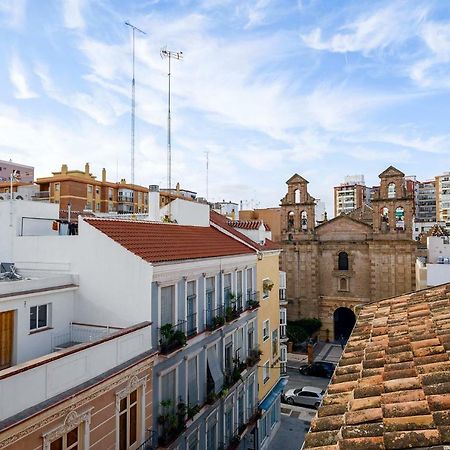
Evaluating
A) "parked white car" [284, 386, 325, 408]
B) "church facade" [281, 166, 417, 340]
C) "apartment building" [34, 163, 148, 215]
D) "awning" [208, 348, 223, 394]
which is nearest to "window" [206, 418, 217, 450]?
"awning" [208, 348, 223, 394]

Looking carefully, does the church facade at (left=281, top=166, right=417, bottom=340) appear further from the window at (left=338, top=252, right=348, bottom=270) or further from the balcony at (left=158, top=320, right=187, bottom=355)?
the balcony at (left=158, top=320, right=187, bottom=355)

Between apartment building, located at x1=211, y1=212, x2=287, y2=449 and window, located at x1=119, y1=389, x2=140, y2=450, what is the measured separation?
11.9 m

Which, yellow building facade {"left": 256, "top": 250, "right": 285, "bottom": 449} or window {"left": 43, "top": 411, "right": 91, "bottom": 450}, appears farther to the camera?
yellow building facade {"left": 256, "top": 250, "right": 285, "bottom": 449}

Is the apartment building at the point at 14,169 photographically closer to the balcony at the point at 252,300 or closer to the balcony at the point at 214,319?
the balcony at the point at 252,300

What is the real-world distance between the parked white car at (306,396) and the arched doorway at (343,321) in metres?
16.7

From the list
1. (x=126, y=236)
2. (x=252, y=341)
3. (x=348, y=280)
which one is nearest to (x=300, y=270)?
(x=348, y=280)

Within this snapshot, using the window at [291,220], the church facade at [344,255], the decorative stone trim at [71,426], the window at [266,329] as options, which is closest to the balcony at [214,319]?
the decorative stone trim at [71,426]

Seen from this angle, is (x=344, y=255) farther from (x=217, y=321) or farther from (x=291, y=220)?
(x=217, y=321)

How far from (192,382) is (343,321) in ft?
119

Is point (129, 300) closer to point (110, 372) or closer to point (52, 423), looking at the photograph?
point (110, 372)

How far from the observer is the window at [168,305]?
12722 millimetres

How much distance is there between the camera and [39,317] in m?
11.4

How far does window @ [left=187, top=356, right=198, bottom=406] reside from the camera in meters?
14.2

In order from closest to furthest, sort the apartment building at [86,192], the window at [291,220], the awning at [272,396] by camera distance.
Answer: the awning at [272,396]
the window at [291,220]
the apartment building at [86,192]
